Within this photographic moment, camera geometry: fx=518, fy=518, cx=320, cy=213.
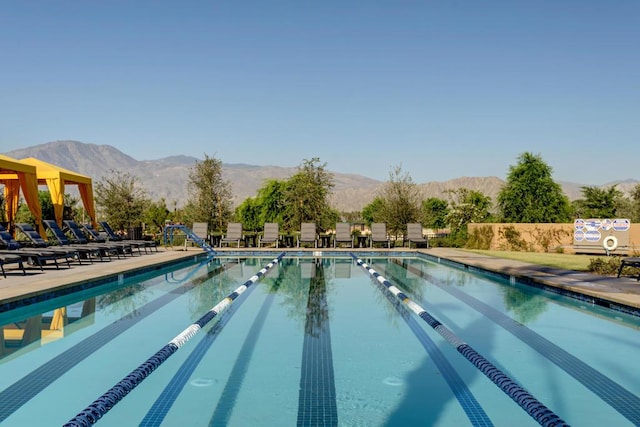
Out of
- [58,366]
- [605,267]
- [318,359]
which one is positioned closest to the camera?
[58,366]

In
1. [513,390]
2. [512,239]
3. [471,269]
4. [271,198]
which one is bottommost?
[513,390]

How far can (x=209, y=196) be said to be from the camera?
1948 centimetres

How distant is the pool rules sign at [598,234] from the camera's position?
15.2 metres

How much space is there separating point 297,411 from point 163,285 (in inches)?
255

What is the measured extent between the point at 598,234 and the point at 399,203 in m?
6.44

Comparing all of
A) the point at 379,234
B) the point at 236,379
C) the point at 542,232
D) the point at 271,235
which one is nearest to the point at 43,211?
the point at 271,235

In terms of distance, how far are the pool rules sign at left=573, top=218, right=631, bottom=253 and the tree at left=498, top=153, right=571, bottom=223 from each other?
14.3 meters

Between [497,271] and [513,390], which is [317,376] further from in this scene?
[497,271]

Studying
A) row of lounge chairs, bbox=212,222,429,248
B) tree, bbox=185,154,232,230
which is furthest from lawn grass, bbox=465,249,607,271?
tree, bbox=185,154,232,230

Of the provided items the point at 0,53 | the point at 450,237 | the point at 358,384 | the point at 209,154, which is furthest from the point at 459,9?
the point at 0,53

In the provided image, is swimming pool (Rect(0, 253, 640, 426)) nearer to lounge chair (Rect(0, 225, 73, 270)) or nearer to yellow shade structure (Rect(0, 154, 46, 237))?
lounge chair (Rect(0, 225, 73, 270))

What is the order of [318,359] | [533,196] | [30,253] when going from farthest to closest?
[533,196], [30,253], [318,359]

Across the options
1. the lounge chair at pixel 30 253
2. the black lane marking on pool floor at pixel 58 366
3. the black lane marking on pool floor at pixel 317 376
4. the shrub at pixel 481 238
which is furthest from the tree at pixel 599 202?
the black lane marking on pool floor at pixel 58 366

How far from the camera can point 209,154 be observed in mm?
19984
